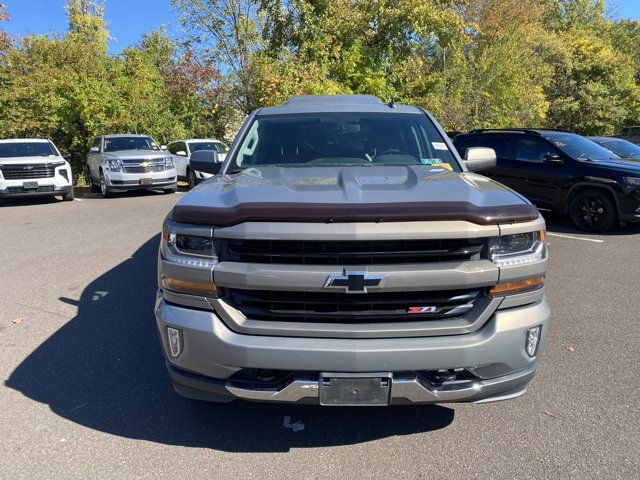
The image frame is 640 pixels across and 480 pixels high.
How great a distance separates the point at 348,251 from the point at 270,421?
4.33 feet

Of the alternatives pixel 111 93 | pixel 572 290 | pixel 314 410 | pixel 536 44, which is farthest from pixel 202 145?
pixel 536 44

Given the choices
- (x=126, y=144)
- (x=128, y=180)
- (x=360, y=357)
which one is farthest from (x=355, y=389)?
(x=126, y=144)

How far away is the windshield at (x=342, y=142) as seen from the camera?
3.87 m

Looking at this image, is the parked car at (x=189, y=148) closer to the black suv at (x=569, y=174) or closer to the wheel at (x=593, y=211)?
the black suv at (x=569, y=174)

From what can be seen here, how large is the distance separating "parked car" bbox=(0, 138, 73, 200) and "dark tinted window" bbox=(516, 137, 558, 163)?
454 inches

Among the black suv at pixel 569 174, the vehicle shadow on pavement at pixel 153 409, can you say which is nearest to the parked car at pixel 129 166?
the black suv at pixel 569 174

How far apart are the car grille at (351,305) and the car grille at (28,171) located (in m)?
13.0

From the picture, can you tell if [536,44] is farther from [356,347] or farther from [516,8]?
[356,347]

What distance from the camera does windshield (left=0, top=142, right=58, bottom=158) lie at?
13602mm

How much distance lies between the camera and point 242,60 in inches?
693

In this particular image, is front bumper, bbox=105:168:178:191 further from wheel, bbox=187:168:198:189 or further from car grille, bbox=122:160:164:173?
wheel, bbox=187:168:198:189

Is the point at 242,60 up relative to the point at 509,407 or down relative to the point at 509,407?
up

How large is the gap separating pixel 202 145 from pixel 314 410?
1523 cm

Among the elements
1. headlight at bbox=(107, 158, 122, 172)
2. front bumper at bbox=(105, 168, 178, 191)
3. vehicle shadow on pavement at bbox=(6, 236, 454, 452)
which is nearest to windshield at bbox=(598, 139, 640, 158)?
vehicle shadow on pavement at bbox=(6, 236, 454, 452)
